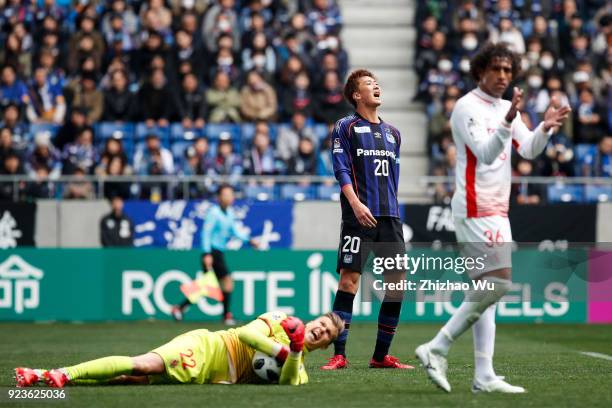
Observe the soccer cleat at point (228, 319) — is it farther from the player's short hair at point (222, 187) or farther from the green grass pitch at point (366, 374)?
the player's short hair at point (222, 187)

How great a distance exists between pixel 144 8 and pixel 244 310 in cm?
741

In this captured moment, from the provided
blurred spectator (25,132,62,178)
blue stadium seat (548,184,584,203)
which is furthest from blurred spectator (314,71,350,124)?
blurred spectator (25,132,62,178)

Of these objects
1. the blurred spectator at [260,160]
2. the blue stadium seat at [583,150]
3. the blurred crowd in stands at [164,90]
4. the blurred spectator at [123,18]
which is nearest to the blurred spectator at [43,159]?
the blurred crowd in stands at [164,90]

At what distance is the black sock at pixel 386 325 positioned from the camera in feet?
33.3

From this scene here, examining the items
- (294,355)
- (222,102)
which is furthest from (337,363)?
(222,102)

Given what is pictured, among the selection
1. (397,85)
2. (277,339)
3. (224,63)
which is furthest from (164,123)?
(277,339)

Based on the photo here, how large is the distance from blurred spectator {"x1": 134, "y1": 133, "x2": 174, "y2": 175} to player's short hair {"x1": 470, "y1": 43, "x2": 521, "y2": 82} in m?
12.3

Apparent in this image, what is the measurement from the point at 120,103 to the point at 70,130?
113 cm

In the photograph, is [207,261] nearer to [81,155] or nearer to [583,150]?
[81,155]

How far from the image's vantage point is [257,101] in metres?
21.6

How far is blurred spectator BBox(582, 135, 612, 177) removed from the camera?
819 inches

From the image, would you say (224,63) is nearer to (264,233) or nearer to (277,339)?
(264,233)

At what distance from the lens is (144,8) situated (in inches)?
921

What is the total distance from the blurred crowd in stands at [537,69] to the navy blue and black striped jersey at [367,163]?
32.0 feet
